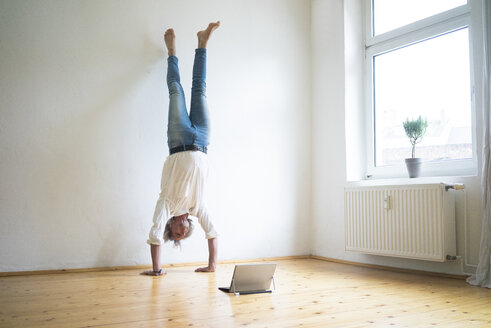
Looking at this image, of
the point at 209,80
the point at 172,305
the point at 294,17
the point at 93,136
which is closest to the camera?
the point at 172,305

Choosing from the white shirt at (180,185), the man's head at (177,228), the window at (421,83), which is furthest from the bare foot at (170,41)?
the window at (421,83)

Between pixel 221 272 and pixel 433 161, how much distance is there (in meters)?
1.97

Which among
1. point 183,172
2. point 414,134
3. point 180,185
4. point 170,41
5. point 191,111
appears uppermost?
point 170,41

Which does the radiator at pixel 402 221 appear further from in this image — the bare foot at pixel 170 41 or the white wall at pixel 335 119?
the bare foot at pixel 170 41

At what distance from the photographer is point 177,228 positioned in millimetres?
3414

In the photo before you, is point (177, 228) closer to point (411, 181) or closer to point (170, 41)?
point (170, 41)

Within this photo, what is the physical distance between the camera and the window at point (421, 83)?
349 centimetres

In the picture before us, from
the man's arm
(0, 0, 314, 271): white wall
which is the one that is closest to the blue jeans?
(0, 0, 314, 271): white wall

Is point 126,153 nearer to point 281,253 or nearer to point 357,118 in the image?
point 281,253

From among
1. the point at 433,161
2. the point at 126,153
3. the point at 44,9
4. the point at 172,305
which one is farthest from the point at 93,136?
the point at 433,161

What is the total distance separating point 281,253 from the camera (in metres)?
4.37

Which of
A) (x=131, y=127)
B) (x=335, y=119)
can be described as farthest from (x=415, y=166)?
(x=131, y=127)

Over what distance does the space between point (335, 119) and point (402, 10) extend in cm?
117

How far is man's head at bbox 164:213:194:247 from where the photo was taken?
3416mm
